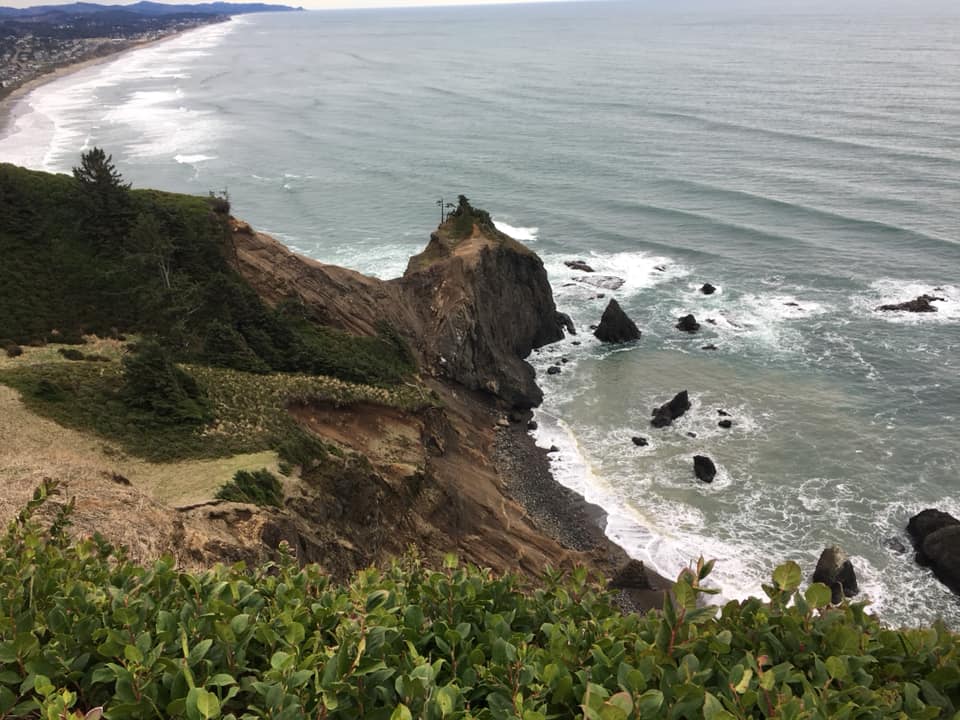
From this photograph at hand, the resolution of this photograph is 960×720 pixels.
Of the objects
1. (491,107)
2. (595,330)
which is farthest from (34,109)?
(595,330)

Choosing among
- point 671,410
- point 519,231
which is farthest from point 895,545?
point 519,231

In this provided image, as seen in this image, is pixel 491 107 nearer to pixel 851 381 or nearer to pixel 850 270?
pixel 850 270

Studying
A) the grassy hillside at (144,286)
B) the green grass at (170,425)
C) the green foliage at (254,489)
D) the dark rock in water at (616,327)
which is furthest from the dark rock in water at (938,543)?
the green foliage at (254,489)

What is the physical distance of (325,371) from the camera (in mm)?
37719

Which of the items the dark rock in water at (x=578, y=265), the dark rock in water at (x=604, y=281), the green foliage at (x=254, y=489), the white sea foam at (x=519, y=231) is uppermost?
the green foliage at (x=254, y=489)

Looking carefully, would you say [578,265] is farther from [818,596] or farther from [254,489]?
[818,596]

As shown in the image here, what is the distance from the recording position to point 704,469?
143 ft

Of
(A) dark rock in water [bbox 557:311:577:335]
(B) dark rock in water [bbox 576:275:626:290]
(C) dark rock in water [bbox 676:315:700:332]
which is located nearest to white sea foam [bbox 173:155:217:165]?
(B) dark rock in water [bbox 576:275:626:290]

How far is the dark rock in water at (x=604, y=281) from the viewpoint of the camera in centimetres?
7232

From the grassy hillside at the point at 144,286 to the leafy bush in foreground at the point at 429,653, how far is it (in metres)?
30.0

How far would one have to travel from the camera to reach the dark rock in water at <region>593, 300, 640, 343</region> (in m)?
61.2

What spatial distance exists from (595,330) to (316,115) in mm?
115988

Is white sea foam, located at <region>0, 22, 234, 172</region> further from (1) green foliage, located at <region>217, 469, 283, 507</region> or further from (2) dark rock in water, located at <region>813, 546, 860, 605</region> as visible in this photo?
(2) dark rock in water, located at <region>813, 546, 860, 605</region>

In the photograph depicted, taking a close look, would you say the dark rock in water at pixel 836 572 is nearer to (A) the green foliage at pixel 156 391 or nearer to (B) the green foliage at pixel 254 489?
(B) the green foliage at pixel 254 489
